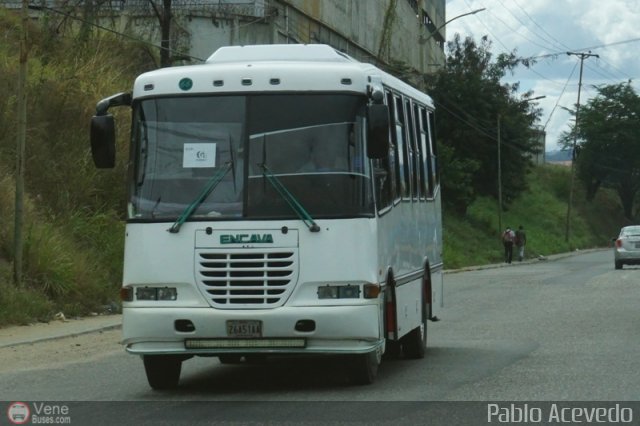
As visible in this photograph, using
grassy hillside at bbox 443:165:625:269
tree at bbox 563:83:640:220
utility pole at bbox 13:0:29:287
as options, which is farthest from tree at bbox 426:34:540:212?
utility pole at bbox 13:0:29:287

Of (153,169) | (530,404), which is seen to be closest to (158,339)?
(153,169)

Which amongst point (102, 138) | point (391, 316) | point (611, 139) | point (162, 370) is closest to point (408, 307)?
point (391, 316)

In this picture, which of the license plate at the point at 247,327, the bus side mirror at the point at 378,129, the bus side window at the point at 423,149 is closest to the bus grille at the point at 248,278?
the license plate at the point at 247,327

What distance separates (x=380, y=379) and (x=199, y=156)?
2900mm

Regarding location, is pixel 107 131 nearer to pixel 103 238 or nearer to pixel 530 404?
pixel 530 404

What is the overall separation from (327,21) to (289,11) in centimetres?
556

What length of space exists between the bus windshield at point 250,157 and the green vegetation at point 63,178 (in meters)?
9.06

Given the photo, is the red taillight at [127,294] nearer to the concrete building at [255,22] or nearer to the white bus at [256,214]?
the white bus at [256,214]

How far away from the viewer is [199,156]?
12.1 metres

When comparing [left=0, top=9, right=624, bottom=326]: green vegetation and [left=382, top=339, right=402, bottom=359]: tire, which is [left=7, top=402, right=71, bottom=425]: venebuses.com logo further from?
[left=0, top=9, right=624, bottom=326]: green vegetation

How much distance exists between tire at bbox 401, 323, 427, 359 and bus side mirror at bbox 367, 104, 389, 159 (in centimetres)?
379

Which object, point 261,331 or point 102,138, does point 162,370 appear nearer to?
point 261,331

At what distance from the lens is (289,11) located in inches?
1863

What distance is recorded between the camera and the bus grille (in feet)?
38.1
